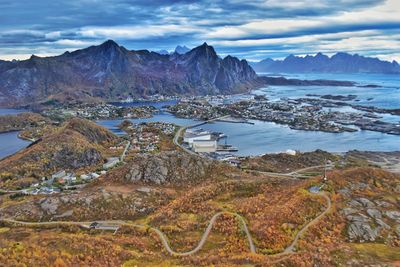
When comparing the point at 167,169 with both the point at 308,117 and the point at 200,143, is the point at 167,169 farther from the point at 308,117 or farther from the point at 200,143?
the point at 308,117

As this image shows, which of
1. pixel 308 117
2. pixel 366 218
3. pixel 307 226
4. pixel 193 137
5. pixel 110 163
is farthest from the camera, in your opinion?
pixel 308 117

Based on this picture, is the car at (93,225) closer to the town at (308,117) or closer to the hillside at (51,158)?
the hillside at (51,158)

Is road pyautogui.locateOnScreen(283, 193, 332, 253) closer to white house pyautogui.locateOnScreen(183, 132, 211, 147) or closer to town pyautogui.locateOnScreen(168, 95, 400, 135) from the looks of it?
white house pyautogui.locateOnScreen(183, 132, 211, 147)

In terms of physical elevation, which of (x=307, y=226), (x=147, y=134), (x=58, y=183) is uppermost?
(x=307, y=226)

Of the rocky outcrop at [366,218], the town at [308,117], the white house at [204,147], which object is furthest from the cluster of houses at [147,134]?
the rocky outcrop at [366,218]

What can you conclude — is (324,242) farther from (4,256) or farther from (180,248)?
(4,256)

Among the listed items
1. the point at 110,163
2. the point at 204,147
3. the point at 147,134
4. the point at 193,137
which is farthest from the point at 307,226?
the point at 147,134

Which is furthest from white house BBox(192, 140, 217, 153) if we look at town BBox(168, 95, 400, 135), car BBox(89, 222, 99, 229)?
car BBox(89, 222, 99, 229)

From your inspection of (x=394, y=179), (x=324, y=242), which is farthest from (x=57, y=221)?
(x=394, y=179)

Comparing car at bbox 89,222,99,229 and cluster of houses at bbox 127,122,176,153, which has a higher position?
car at bbox 89,222,99,229
